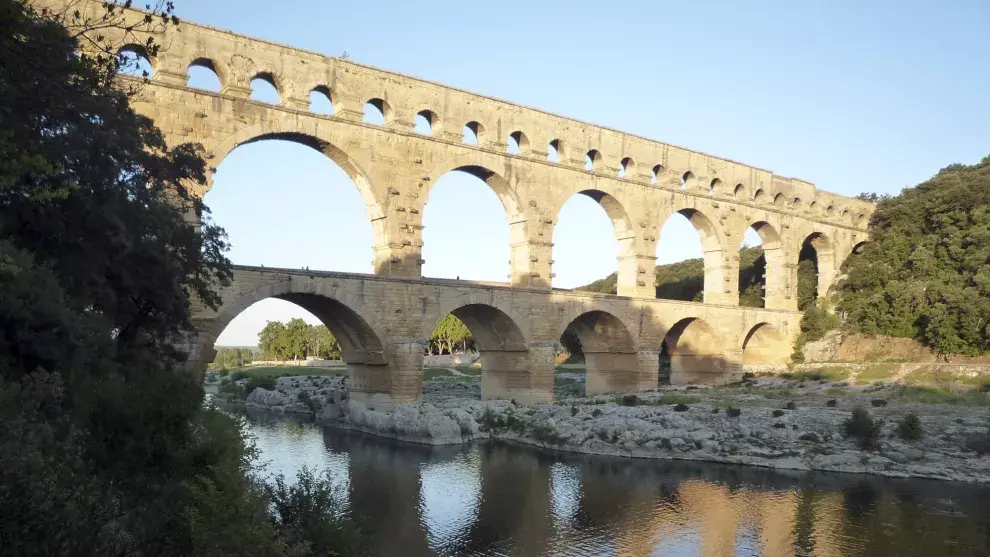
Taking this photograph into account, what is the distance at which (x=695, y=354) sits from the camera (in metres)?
34.5

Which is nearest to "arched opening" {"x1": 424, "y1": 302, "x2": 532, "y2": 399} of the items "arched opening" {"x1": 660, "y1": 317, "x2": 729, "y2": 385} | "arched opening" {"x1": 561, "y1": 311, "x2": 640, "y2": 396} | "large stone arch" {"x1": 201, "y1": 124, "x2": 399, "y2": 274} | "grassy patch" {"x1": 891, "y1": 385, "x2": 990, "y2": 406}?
"large stone arch" {"x1": 201, "y1": 124, "x2": 399, "y2": 274}

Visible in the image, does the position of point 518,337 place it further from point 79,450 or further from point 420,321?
point 79,450

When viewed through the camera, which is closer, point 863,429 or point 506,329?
point 863,429

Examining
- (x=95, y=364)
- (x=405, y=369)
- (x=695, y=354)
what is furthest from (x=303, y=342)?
(x=95, y=364)

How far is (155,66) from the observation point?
1994 centimetres

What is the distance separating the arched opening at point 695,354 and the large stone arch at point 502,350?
9.77 metres

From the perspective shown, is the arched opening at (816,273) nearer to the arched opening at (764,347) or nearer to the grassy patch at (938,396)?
the arched opening at (764,347)

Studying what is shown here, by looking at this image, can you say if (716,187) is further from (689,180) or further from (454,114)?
(454,114)

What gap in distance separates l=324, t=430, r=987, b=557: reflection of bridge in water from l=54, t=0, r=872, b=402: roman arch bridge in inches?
216

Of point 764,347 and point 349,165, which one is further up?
point 349,165

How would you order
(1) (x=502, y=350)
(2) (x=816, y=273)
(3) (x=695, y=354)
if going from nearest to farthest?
(1) (x=502, y=350), (3) (x=695, y=354), (2) (x=816, y=273)

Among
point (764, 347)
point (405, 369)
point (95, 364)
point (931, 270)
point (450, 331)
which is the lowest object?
point (405, 369)

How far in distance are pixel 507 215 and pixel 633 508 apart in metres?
15.0

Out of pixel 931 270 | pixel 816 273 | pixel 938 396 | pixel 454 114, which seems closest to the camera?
pixel 938 396
